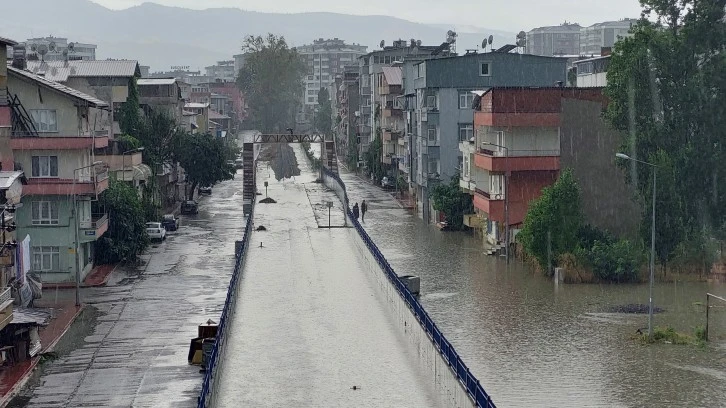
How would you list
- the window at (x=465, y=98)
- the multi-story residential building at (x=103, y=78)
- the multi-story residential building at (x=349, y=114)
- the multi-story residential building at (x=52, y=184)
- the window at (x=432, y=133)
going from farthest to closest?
1. the multi-story residential building at (x=349, y=114)
2. the window at (x=432, y=133)
3. the window at (x=465, y=98)
4. the multi-story residential building at (x=103, y=78)
5. the multi-story residential building at (x=52, y=184)

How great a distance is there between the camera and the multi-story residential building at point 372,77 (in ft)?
392

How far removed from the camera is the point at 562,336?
39125mm

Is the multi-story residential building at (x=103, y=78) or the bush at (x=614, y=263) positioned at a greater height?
the multi-story residential building at (x=103, y=78)

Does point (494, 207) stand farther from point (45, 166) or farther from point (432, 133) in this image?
point (432, 133)

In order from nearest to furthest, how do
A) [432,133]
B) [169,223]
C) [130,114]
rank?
1. [169,223]
2. [130,114]
3. [432,133]

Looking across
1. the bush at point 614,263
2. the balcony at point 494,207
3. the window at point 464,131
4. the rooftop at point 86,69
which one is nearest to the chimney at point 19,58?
the rooftop at point 86,69

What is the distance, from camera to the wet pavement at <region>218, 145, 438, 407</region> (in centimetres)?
2941

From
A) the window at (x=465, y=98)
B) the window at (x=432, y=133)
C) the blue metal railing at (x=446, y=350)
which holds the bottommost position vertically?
the blue metal railing at (x=446, y=350)

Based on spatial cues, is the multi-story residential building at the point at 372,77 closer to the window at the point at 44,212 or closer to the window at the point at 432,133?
the window at the point at 432,133

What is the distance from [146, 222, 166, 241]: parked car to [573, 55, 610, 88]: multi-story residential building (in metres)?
33.9

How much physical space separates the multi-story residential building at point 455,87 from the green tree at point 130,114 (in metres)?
17.4

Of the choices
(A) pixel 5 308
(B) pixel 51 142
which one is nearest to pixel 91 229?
(B) pixel 51 142

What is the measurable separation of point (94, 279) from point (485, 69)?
3242cm

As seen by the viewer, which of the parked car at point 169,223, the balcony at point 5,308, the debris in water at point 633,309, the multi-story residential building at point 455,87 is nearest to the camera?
the balcony at point 5,308
